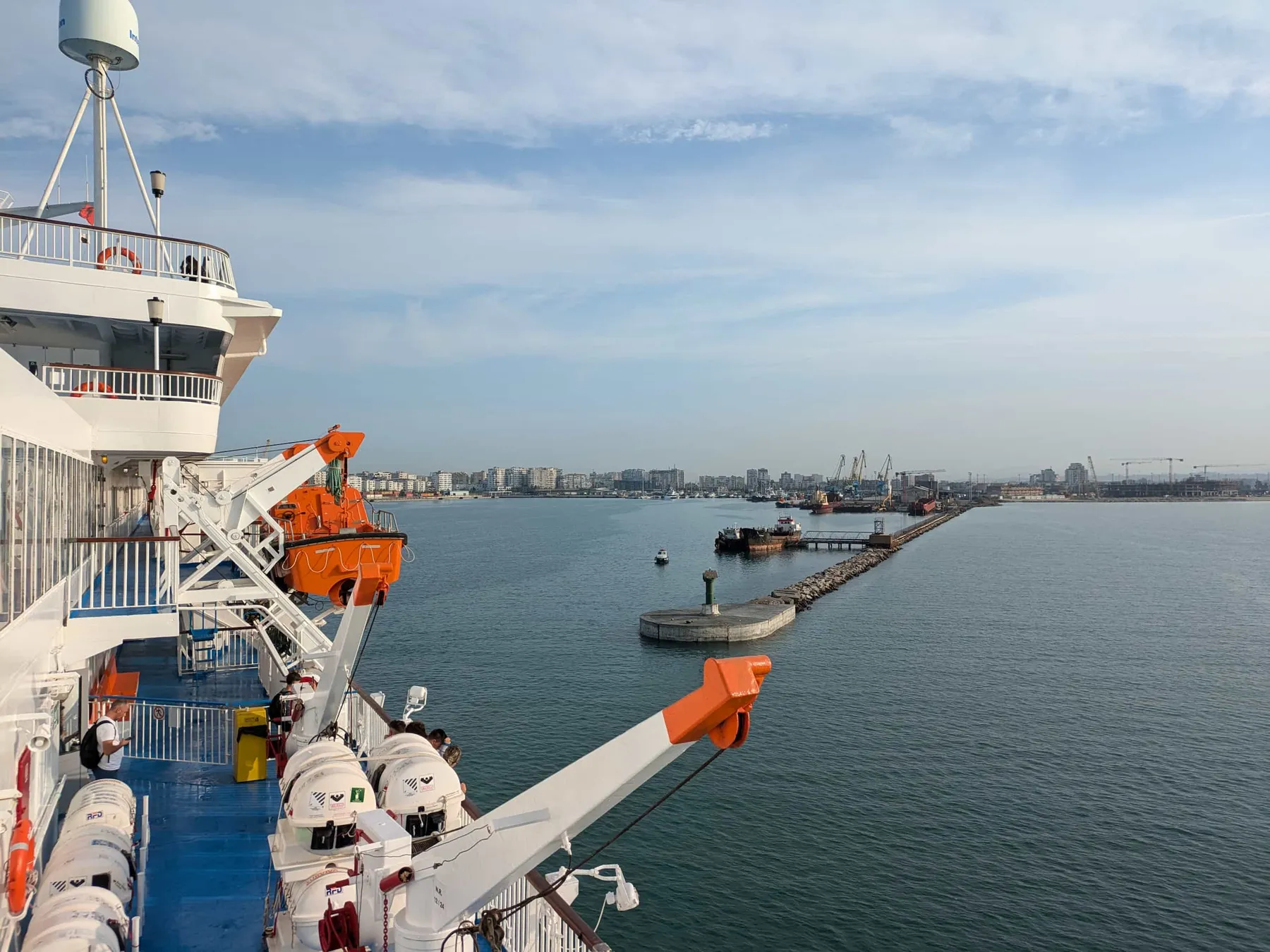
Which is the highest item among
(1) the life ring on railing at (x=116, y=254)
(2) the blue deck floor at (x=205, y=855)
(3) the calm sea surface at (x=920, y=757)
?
(1) the life ring on railing at (x=116, y=254)

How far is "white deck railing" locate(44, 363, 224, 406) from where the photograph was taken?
12469 millimetres

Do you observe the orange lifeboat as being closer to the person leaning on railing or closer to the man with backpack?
the person leaning on railing

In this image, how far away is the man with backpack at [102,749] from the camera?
37.3 ft

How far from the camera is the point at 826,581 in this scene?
2601 inches

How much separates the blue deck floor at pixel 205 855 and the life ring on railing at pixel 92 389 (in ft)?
19.6


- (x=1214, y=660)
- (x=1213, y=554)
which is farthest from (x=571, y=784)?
(x=1213, y=554)

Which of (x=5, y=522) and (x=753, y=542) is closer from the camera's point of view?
(x=5, y=522)

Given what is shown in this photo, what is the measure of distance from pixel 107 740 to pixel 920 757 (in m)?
21.7

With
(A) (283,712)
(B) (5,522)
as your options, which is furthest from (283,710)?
(B) (5,522)

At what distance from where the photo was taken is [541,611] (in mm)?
53094

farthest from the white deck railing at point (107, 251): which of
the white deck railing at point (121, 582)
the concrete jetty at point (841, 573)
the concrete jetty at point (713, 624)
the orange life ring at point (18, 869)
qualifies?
the concrete jetty at point (841, 573)

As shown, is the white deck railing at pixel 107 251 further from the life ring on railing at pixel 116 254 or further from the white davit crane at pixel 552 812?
the white davit crane at pixel 552 812

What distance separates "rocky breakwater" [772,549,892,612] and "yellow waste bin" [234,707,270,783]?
43.9 metres

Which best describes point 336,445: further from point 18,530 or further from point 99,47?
point 99,47
